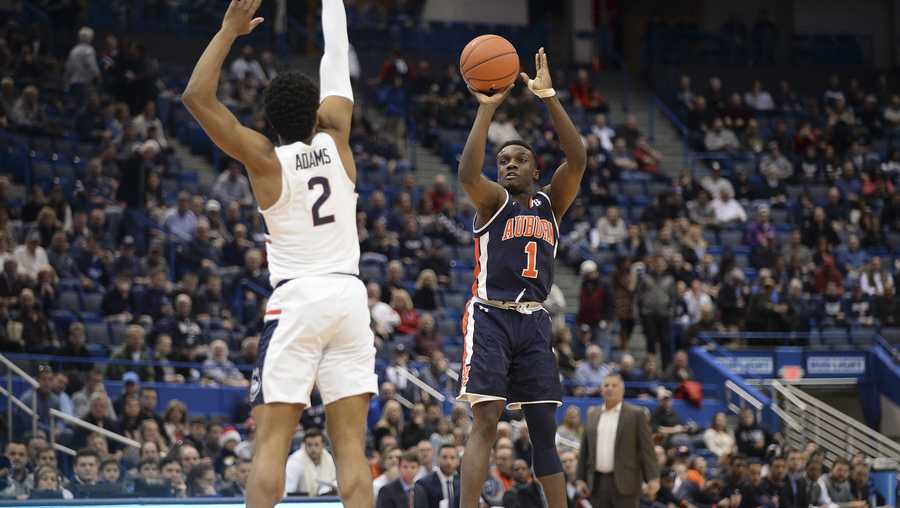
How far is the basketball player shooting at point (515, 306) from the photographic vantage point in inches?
304

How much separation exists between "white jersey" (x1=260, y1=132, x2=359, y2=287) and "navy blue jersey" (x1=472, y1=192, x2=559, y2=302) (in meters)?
1.79

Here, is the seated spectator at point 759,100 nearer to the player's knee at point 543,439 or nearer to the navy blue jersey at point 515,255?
the navy blue jersey at point 515,255

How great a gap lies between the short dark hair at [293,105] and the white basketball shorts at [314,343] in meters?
0.69

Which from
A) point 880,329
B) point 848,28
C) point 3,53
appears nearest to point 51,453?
point 3,53

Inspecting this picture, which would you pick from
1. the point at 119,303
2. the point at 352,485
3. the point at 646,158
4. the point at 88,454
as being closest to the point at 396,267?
the point at 119,303

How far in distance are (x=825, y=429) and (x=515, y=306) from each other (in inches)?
527

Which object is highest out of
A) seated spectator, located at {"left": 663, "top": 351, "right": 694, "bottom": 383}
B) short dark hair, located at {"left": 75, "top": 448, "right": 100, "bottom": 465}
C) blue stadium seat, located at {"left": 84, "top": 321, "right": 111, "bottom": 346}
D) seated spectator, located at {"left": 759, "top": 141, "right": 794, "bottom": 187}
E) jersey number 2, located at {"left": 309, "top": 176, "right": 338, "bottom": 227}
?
seated spectator, located at {"left": 759, "top": 141, "right": 794, "bottom": 187}

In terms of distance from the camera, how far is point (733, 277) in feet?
70.4

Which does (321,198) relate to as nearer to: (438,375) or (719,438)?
(438,375)

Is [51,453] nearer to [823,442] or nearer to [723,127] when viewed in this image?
[823,442]

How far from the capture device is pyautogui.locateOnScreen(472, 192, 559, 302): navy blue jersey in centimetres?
789

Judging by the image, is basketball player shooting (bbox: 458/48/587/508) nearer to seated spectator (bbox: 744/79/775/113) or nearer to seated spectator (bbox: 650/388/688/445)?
seated spectator (bbox: 650/388/688/445)

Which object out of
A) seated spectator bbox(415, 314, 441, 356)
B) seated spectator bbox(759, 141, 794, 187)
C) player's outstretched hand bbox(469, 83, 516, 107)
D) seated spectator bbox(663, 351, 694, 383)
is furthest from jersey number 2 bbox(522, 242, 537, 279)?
seated spectator bbox(759, 141, 794, 187)

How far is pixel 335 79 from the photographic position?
21.7 ft
